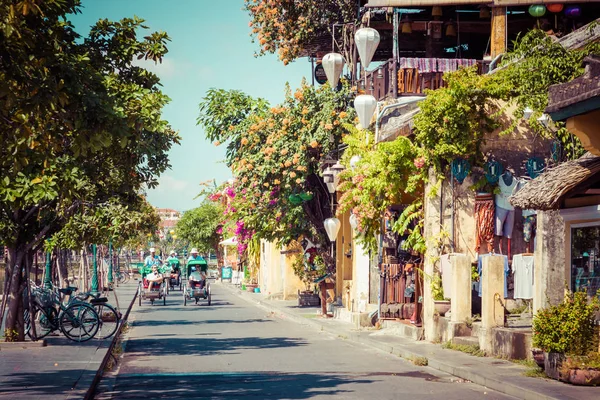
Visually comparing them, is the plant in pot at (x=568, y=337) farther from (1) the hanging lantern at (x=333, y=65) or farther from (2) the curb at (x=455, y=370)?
(1) the hanging lantern at (x=333, y=65)

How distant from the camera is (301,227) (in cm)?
3447

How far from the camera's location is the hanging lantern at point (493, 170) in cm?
2012

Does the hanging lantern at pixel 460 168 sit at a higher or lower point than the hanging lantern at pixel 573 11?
lower

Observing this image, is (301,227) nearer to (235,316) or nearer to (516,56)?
(235,316)

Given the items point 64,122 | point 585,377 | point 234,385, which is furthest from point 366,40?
point 64,122

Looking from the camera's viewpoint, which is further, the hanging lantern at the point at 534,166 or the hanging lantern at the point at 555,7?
the hanging lantern at the point at 555,7

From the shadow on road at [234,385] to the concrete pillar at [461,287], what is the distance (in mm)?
4998

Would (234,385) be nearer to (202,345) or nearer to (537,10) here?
(202,345)

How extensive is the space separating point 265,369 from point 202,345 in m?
5.11

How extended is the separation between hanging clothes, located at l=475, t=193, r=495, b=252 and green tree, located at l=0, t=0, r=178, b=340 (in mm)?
6952

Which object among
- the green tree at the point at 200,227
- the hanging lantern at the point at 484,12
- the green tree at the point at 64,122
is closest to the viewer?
the green tree at the point at 64,122

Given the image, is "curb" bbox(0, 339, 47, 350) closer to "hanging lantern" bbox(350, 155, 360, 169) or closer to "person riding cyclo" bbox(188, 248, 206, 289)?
"hanging lantern" bbox(350, 155, 360, 169)

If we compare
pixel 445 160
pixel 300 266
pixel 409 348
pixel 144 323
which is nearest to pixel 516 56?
pixel 445 160

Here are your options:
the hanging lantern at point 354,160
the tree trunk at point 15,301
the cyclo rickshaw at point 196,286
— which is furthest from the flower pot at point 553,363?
the cyclo rickshaw at point 196,286
